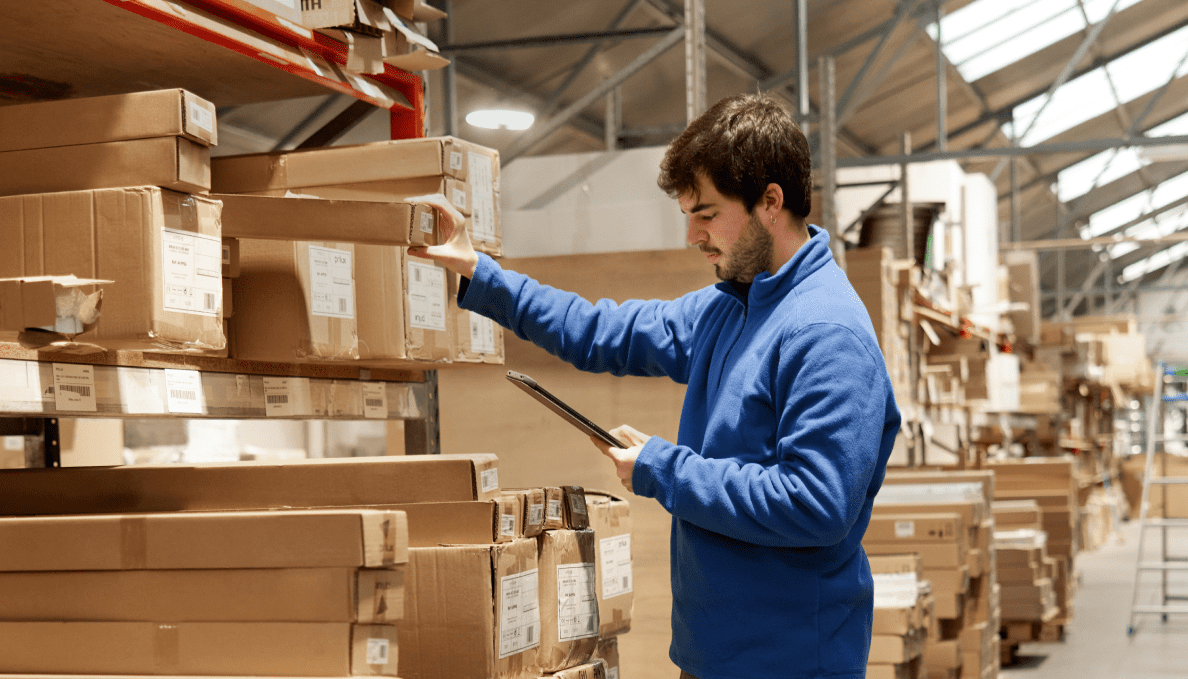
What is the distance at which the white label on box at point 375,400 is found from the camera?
2850 millimetres

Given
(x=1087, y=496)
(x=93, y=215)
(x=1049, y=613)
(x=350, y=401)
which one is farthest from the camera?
(x=1087, y=496)

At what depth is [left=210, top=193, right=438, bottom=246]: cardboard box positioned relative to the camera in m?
2.18

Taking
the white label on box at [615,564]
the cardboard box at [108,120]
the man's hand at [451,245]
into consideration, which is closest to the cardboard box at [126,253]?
the cardboard box at [108,120]

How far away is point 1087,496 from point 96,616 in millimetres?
16483

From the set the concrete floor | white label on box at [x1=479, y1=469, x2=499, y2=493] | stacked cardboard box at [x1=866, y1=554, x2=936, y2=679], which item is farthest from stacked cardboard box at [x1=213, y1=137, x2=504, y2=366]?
the concrete floor

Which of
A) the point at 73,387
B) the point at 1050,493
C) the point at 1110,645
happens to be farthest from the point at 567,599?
the point at 1050,493

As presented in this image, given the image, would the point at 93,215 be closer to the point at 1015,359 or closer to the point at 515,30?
the point at 515,30

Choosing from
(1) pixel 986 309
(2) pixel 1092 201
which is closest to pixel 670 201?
(1) pixel 986 309

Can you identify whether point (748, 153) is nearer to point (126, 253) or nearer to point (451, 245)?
point (451, 245)

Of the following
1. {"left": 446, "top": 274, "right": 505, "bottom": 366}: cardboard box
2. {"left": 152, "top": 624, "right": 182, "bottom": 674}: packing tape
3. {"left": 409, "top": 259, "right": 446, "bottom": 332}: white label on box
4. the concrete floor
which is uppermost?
{"left": 409, "top": 259, "right": 446, "bottom": 332}: white label on box

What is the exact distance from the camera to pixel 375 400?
2895 millimetres

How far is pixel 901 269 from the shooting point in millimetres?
6844

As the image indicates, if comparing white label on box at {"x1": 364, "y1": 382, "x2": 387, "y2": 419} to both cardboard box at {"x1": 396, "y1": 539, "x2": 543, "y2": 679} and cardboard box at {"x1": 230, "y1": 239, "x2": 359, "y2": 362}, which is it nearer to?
cardboard box at {"x1": 230, "y1": 239, "x2": 359, "y2": 362}

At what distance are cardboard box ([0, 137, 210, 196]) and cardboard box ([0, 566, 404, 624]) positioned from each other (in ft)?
2.09
